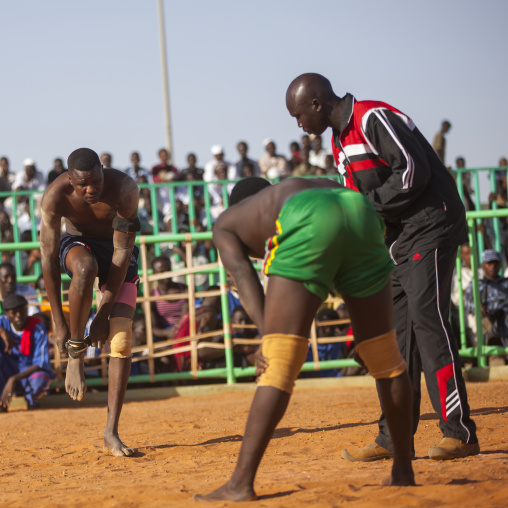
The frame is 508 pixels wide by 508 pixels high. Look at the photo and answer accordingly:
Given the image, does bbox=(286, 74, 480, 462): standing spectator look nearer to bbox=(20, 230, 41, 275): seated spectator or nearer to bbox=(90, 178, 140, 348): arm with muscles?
bbox=(90, 178, 140, 348): arm with muscles

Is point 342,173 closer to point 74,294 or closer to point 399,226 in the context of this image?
point 399,226

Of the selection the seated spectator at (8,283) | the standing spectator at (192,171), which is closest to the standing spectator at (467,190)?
the standing spectator at (192,171)

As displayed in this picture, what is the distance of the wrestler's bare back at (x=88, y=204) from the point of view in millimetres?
5508

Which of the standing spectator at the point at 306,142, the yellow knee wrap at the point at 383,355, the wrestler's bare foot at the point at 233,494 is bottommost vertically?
the wrestler's bare foot at the point at 233,494

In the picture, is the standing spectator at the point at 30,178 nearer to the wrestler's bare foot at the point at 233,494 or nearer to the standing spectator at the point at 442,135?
the standing spectator at the point at 442,135

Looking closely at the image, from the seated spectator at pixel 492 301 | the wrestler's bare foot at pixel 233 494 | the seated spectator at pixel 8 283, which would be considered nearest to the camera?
the wrestler's bare foot at pixel 233 494

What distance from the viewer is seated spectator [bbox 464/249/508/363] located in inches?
374

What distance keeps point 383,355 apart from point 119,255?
2.54 m

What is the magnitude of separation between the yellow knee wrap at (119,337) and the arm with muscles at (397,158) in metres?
2.14

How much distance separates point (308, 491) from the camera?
351 centimetres

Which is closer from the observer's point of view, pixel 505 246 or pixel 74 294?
pixel 74 294

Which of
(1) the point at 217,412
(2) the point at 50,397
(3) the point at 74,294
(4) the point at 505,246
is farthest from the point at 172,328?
(4) the point at 505,246

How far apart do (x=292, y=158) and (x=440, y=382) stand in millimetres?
10899

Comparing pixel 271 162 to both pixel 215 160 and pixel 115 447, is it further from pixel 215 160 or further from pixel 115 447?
pixel 115 447
